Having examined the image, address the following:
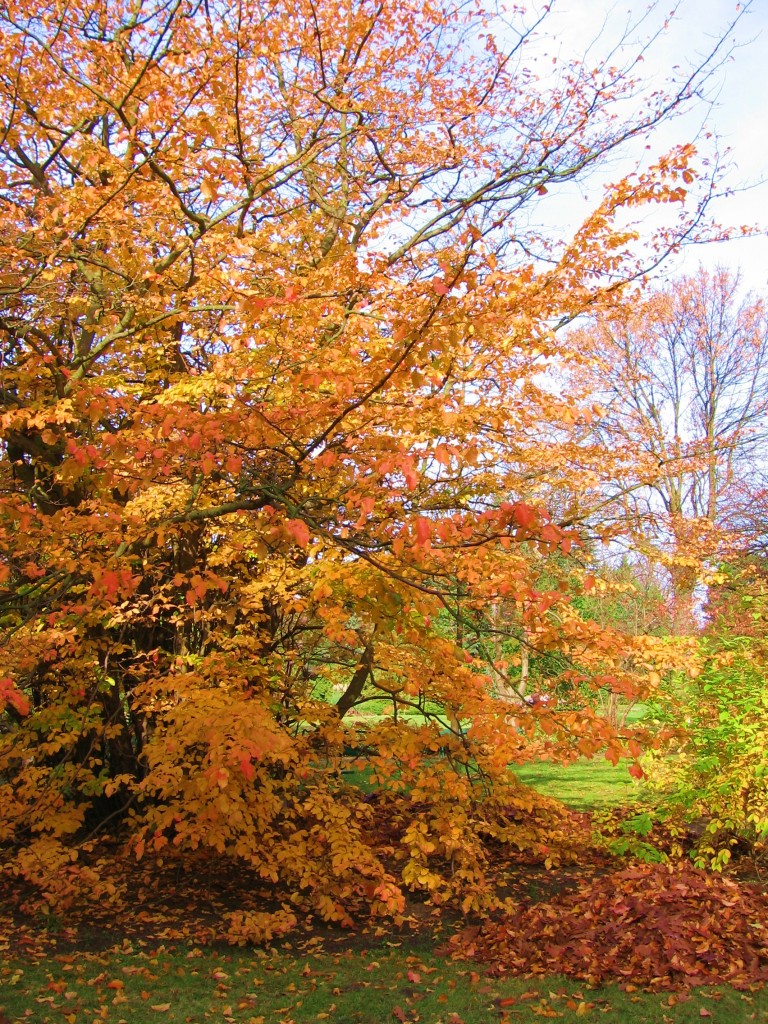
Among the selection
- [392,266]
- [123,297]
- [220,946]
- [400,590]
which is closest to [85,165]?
[123,297]

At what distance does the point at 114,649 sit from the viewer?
6.95 metres

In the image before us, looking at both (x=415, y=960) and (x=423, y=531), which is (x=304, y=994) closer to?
(x=415, y=960)

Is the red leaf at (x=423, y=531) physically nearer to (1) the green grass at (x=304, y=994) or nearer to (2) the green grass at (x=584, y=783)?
(1) the green grass at (x=304, y=994)

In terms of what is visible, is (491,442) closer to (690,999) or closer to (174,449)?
(174,449)

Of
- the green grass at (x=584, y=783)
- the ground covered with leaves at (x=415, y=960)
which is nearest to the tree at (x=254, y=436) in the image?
the ground covered with leaves at (x=415, y=960)

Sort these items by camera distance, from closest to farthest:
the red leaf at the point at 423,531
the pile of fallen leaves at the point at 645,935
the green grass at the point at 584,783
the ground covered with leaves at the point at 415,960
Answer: the red leaf at the point at 423,531
the ground covered with leaves at the point at 415,960
the pile of fallen leaves at the point at 645,935
the green grass at the point at 584,783

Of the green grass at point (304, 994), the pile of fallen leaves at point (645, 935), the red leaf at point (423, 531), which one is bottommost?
the green grass at point (304, 994)

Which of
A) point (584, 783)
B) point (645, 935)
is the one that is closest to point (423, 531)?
point (645, 935)

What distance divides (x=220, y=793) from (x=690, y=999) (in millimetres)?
3307

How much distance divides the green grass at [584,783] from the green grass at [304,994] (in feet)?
17.9

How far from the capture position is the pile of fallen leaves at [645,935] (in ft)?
15.7

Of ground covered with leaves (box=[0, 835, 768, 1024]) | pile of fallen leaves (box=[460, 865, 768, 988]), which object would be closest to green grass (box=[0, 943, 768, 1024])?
ground covered with leaves (box=[0, 835, 768, 1024])

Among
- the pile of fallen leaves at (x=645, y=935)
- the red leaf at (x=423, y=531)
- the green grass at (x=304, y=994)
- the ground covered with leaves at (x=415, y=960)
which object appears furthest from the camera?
the pile of fallen leaves at (x=645, y=935)

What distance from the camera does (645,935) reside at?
513 cm
